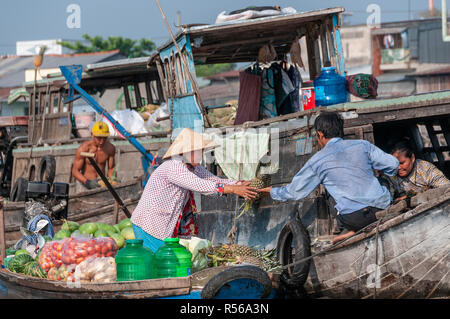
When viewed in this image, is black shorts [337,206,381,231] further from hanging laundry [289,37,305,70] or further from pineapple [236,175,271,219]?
hanging laundry [289,37,305,70]

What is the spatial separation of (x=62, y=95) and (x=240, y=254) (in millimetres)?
9854

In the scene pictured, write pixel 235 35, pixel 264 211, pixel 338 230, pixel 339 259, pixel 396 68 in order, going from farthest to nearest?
pixel 396 68 < pixel 235 35 < pixel 264 211 < pixel 338 230 < pixel 339 259

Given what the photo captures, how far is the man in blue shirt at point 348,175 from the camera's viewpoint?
5.10 metres

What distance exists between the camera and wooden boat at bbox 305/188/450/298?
15.8ft

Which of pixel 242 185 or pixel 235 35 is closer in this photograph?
pixel 242 185

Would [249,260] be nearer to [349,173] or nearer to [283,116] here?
[349,173]

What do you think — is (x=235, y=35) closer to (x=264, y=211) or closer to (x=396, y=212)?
(x=264, y=211)

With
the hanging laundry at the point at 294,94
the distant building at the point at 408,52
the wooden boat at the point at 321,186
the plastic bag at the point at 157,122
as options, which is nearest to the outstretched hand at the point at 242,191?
the wooden boat at the point at 321,186

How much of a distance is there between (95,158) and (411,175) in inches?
261

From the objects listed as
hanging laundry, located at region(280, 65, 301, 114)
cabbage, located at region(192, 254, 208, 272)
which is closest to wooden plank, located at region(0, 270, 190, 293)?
cabbage, located at region(192, 254, 208, 272)

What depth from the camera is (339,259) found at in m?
5.21

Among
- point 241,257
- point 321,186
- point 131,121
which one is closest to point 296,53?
point 321,186

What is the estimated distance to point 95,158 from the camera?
38.0ft
